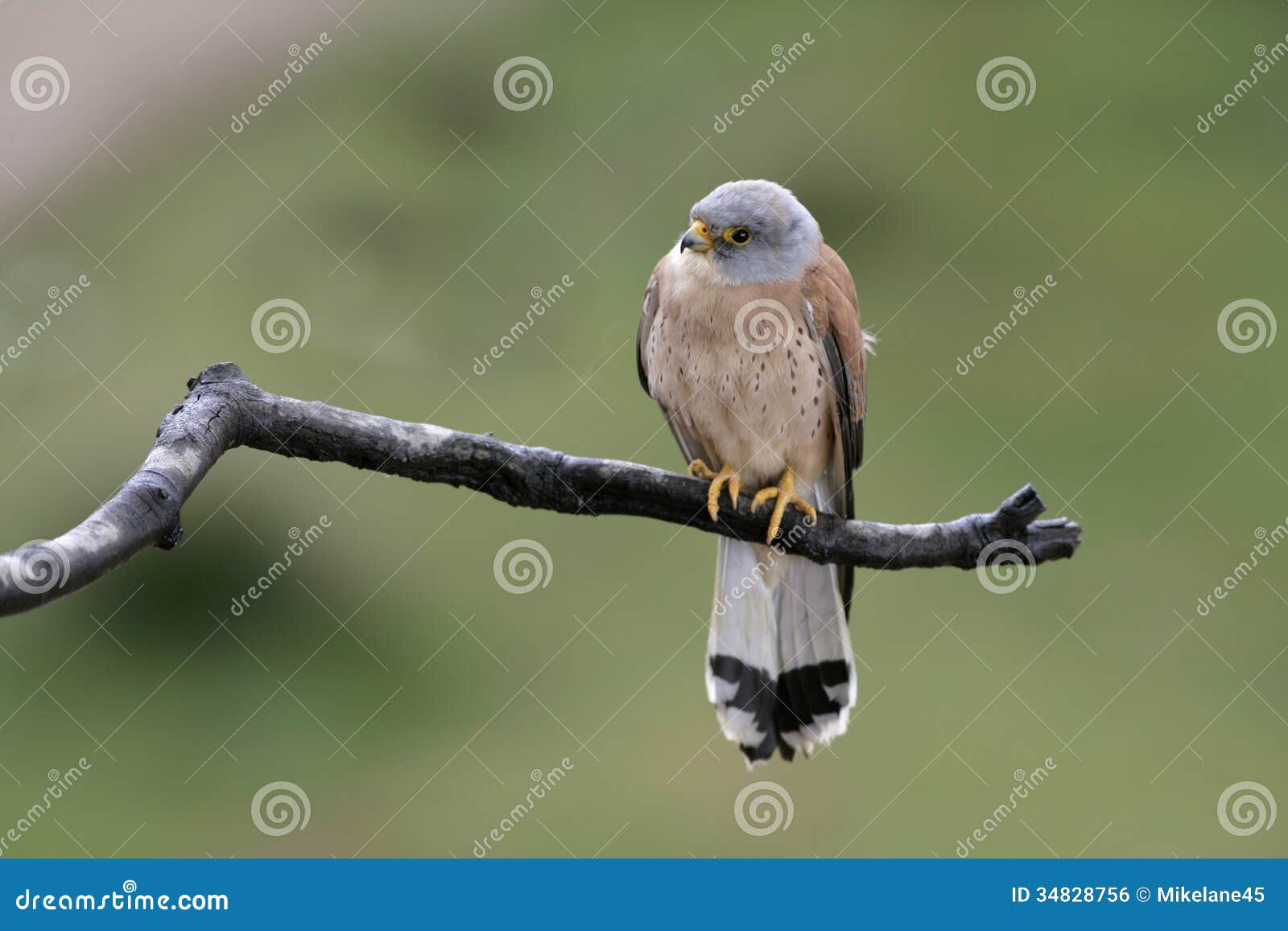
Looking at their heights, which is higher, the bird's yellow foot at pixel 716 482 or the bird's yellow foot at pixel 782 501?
the bird's yellow foot at pixel 782 501

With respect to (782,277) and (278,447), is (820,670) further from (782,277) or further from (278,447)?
(278,447)

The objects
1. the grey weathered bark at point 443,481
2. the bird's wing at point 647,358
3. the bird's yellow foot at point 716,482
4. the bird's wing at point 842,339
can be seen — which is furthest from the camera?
the bird's wing at point 647,358

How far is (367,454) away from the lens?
1681 mm

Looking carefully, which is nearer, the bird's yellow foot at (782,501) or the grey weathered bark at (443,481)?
the grey weathered bark at (443,481)

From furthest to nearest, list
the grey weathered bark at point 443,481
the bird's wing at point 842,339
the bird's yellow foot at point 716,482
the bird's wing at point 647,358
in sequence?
the bird's wing at point 647,358
the bird's wing at point 842,339
the bird's yellow foot at point 716,482
the grey weathered bark at point 443,481

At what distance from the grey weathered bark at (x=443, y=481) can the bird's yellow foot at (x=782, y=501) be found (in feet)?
0.15

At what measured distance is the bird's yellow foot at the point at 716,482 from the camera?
204 cm

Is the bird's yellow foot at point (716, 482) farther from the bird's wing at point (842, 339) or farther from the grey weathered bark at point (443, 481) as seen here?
the bird's wing at point (842, 339)

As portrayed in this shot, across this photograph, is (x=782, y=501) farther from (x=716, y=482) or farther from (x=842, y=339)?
(x=842, y=339)

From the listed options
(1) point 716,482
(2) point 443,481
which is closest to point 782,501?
(1) point 716,482

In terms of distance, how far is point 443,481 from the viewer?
175 centimetres

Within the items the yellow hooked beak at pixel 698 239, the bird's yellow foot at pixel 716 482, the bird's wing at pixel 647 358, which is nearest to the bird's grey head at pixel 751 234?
the yellow hooked beak at pixel 698 239

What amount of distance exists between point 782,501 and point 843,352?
14.0 inches

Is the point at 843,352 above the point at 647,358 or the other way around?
above
